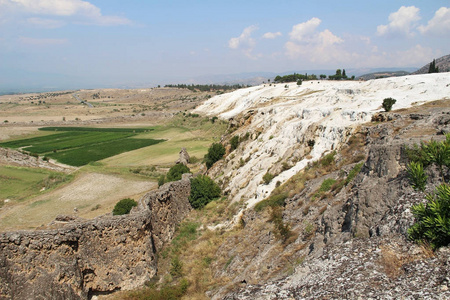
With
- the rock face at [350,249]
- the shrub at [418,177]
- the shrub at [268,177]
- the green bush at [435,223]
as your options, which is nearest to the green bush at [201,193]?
the shrub at [268,177]

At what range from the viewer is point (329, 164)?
18.9 m

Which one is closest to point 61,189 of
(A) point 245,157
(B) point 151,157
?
(B) point 151,157

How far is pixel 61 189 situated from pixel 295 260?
110ft

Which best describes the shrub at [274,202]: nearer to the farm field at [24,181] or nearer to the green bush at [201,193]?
the green bush at [201,193]

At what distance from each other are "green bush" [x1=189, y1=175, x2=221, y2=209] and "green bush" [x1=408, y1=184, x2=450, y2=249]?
1763cm

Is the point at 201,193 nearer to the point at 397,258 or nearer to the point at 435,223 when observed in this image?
the point at 397,258

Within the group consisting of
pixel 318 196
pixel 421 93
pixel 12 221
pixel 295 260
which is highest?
pixel 421 93

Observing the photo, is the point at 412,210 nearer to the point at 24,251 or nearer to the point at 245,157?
the point at 24,251

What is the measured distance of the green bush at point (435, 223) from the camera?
6.35m

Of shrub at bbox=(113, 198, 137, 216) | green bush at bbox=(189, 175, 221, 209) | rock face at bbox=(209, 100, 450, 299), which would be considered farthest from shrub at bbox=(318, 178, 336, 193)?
shrub at bbox=(113, 198, 137, 216)

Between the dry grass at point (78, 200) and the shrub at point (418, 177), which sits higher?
the shrub at point (418, 177)

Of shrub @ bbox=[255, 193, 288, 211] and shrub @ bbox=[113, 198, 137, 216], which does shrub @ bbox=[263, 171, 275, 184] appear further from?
shrub @ bbox=[113, 198, 137, 216]

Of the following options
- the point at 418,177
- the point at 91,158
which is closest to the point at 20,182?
the point at 91,158

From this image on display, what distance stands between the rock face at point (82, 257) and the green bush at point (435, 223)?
12.0m
